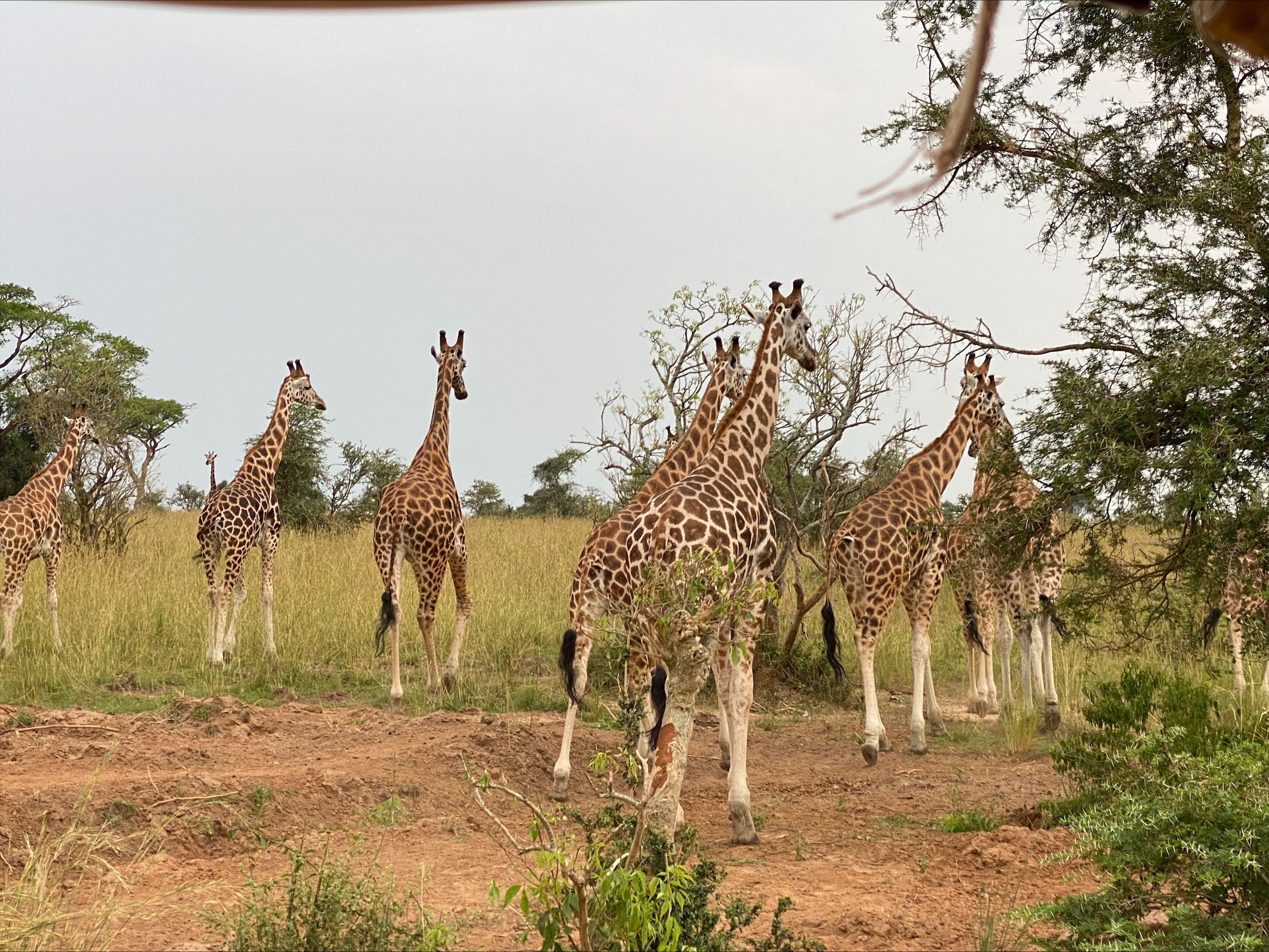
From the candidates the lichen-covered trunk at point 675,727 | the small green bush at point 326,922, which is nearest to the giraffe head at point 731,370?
the lichen-covered trunk at point 675,727

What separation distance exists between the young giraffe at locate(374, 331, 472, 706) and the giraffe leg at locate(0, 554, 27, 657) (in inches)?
139

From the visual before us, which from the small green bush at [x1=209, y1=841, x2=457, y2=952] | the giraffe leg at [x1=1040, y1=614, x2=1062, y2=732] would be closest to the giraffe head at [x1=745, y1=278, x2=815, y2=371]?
the giraffe leg at [x1=1040, y1=614, x2=1062, y2=732]

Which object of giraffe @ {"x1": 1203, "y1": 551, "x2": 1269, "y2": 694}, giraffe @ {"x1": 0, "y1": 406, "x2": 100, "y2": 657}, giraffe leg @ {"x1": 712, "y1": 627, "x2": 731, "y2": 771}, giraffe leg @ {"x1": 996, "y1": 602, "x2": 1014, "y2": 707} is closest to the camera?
giraffe leg @ {"x1": 712, "y1": 627, "x2": 731, "y2": 771}

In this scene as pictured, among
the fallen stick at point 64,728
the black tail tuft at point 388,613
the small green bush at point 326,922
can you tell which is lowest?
the small green bush at point 326,922

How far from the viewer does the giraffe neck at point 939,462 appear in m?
9.47

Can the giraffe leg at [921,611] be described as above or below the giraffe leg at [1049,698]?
above

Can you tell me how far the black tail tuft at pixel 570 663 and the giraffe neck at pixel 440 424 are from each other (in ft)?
13.5

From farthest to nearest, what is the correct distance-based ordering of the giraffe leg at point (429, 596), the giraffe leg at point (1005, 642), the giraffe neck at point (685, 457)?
the giraffe leg at point (1005, 642) → the giraffe leg at point (429, 596) → the giraffe neck at point (685, 457)

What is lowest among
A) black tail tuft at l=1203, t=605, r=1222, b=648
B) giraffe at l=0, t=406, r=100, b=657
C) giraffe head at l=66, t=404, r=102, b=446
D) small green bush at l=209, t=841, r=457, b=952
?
small green bush at l=209, t=841, r=457, b=952

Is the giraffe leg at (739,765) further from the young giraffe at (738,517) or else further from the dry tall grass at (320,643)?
the dry tall grass at (320,643)

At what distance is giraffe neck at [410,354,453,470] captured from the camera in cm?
1109

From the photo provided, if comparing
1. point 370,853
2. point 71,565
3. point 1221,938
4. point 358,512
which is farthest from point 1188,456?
point 358,512

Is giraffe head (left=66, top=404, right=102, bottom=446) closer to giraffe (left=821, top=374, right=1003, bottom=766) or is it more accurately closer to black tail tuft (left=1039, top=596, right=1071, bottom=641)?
giraffe (left=821, top=374, right=1003, bottom=766)

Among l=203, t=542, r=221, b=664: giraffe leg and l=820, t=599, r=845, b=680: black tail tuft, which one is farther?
l=203, t=542, r=221, b=664: giraffe leg
